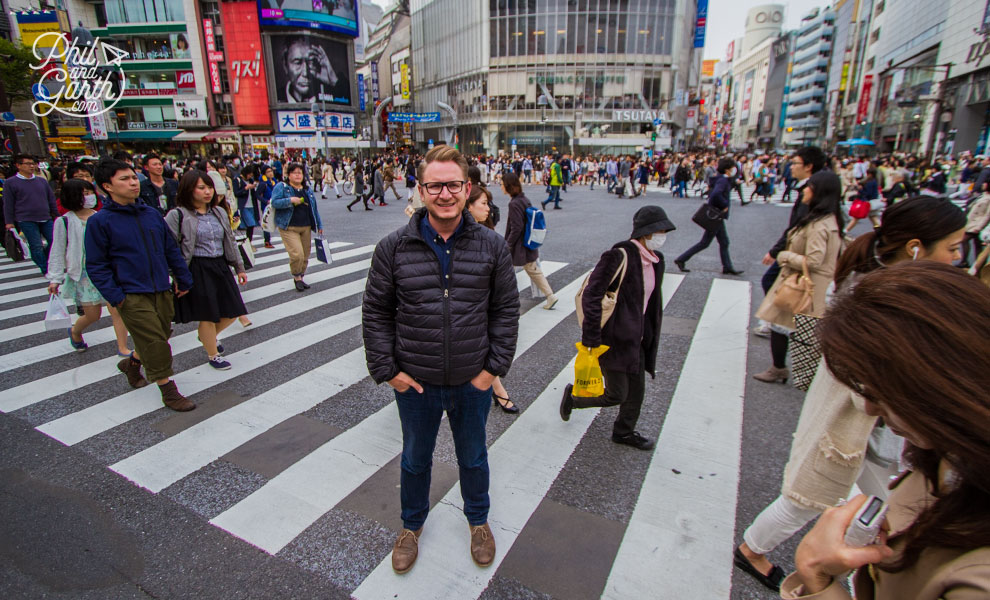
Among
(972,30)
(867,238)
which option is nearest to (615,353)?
(867,238)

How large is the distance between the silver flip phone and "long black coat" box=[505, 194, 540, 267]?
213 inches

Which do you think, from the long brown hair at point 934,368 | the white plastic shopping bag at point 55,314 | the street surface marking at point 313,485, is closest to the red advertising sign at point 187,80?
the white plastic shopping bag at point 55,314

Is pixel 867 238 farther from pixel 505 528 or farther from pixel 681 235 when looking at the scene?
pixel 681 235

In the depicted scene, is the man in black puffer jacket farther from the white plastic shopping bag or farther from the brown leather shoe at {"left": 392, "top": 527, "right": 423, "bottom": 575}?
the white plastic shopping bag

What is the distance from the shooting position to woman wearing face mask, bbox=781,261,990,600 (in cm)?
76

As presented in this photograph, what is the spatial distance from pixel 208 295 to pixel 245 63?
58.3m

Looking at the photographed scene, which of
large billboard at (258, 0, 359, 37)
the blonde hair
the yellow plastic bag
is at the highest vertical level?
large billboard at (258, 0, 359, 37)

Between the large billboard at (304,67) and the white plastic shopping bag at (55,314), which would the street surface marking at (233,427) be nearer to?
the white plastic shopping bag at (55,314)

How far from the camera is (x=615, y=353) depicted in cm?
326

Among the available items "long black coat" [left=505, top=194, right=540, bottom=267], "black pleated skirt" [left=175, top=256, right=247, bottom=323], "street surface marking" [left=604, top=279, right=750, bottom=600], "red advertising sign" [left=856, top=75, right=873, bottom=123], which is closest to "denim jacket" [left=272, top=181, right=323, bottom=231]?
"black pleated skirt" [left=175, top=256, right=247, bottom=323]

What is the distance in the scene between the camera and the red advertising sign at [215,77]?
5131 centimetres

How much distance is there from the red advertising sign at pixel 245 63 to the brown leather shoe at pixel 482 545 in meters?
60.0

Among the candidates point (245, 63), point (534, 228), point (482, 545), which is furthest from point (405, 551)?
point (245, 63)

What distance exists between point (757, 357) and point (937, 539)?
4689 mm
